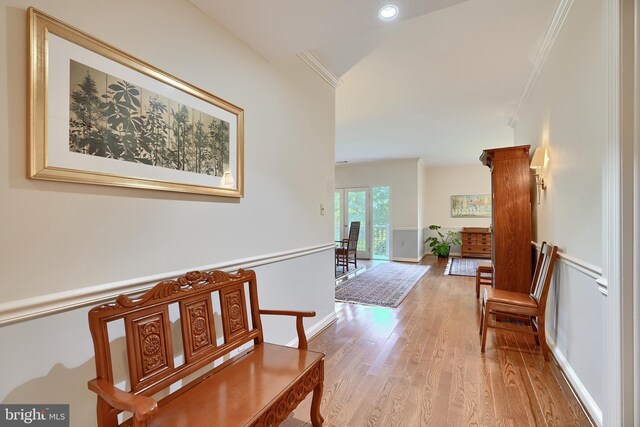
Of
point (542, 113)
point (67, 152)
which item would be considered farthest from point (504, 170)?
point (67, 152)

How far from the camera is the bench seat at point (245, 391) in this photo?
1095 millimetres

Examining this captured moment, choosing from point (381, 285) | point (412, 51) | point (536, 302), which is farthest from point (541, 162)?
point (381, 285)

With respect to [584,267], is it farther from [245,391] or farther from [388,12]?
[245,391]

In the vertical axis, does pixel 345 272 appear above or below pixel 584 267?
below

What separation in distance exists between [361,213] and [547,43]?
5.91m

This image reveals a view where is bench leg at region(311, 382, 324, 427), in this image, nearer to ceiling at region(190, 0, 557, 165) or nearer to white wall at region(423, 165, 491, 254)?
ceiling at region(190, 0, 557, 165)

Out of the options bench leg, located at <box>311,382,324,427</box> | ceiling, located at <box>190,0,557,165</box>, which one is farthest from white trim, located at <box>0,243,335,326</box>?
ceiling, located at <box>190,0,557,165</box>

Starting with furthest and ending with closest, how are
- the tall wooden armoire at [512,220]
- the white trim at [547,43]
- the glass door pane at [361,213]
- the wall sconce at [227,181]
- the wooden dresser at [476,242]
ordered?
the glass door pane at [361,213], the wooden dresser at [476,242], the tall wooden armoire at [512,220], the white trim at [547,43], the wall sconce at [227,181]

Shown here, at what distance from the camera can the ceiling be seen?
172 cm

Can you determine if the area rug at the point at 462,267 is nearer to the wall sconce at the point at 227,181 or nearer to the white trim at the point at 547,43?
the white trim at the point at 547,43

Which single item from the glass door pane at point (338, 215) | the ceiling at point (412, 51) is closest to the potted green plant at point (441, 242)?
the glass door pane at point (338, 215)

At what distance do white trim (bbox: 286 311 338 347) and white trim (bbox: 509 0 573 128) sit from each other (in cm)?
331

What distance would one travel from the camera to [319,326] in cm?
295

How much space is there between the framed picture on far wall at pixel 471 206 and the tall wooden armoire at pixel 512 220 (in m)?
5.68
